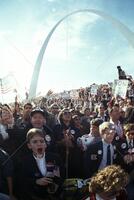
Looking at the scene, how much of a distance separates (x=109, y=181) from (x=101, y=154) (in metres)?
2.14

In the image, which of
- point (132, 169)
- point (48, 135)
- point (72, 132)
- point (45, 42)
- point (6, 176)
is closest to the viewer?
point (6, 176)

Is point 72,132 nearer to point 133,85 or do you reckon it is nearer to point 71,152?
point 71,152

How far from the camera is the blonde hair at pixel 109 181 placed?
12.3ft

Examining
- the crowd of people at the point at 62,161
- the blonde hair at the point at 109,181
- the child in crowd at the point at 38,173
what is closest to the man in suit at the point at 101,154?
the crowd of people at the point at 62,161

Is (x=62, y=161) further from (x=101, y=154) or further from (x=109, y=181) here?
(x=109, y=181)

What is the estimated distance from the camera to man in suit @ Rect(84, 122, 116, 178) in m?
5.87

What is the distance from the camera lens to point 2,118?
7023 millimetres

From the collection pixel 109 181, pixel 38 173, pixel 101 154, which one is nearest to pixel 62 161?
pixel 101 154

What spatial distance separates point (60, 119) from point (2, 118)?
4.57 ft

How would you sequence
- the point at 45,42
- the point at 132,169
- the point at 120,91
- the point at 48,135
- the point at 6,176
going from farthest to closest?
the point at 45,42, the point at 120,91, the point at 48,135, the point at 132,169, the point at 6,176

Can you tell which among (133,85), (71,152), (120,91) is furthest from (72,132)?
(133,85)

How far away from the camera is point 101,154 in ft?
19.4

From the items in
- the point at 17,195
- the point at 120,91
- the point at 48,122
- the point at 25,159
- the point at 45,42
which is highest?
the point at 45,42

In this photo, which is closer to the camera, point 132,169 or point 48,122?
point 132,169
